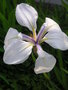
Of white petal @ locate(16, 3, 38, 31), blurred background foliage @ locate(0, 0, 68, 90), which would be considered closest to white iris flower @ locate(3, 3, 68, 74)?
white petal @ locate(16, 3, 38, 31)

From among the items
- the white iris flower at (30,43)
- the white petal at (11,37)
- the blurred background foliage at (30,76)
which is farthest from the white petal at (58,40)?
the blurred background foliage at (30,76)

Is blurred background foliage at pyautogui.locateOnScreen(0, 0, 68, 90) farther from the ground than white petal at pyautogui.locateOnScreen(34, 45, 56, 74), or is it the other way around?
white petal at pyautogui.locateOnScreen(34, 45, 56, 74)

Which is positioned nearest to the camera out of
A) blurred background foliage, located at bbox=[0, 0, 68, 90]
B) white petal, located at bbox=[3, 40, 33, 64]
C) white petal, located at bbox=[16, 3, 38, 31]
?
white petal, located at bbox=[3, 40, 33, 64]

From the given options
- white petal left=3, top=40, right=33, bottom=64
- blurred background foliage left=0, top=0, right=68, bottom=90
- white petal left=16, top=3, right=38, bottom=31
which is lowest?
blurred background foliage left=0, top=0, right=68, bottom=90

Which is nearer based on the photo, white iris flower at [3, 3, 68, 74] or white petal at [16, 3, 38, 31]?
white iris flower at [3, 3, 68, 74]

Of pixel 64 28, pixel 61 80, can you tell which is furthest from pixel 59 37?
pixel 64 28

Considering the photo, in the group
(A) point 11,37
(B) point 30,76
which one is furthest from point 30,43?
(B) point 30,76

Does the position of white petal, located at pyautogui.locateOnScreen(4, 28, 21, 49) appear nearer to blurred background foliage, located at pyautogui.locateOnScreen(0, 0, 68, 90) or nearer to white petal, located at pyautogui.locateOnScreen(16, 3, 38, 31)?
white petal, located at pyautogui.locateOnScreen(16, 3, 38, 31)
